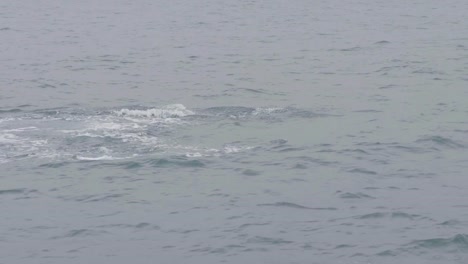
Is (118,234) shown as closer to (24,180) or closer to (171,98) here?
(24,180)

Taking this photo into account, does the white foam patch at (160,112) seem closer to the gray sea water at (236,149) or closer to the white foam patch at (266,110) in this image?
the gray sea water at (236,149)

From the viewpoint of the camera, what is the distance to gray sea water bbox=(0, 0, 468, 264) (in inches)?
987

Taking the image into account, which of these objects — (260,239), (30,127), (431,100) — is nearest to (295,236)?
(260,239)

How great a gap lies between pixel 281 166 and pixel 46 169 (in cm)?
700

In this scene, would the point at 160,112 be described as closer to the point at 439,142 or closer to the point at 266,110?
the point at 266,110

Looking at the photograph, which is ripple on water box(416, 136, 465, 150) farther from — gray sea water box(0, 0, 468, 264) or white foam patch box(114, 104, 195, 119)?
white foam patch box(114, 104, 195, 119)

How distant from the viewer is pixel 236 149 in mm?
32875

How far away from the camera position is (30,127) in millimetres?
36094

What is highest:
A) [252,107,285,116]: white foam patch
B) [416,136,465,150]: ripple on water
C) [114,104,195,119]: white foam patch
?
[114,104,195,119]: white foam patch

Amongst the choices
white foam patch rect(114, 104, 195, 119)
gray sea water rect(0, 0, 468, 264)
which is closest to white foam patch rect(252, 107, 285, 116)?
gray sea water rect(0, 0, 468, 264)

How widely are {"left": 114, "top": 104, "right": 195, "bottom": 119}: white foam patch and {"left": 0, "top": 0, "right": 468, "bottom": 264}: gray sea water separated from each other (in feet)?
0.27

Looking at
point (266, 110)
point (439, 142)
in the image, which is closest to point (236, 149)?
point (266, 110)

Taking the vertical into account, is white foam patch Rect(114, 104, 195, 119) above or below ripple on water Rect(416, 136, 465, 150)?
above

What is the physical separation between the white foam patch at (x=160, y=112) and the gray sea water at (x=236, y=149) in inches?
3.2
